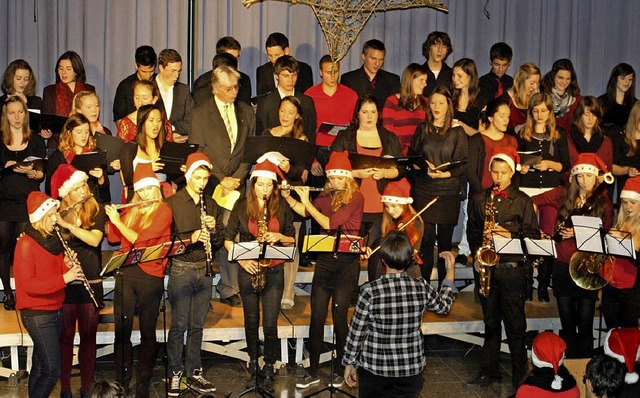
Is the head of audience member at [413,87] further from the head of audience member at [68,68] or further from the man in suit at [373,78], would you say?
the head of audience member at [68,68]

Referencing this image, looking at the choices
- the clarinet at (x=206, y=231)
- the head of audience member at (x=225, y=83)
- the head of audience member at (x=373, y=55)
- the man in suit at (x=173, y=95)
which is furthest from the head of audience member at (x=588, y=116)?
the clarinet at (x=206, y=231)

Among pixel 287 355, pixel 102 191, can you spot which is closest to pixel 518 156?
pixel 287 355

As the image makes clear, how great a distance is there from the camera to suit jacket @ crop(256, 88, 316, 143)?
8.63 m

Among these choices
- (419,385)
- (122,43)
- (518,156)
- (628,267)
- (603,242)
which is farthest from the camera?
(122,43)

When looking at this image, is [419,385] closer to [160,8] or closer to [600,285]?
[600,285]

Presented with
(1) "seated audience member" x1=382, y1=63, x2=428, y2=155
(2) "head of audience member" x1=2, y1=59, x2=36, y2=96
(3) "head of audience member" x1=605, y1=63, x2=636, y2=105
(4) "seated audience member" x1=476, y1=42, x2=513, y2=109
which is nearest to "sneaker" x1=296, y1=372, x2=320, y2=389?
(1) "seated audience member" x1=382, y1=63, x2=428, y2=155

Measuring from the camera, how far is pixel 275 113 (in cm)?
880

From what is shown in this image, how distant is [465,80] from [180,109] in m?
2.55

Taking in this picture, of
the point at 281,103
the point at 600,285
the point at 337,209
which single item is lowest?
the point at 600,285

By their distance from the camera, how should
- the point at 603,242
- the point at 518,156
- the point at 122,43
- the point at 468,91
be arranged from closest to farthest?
the point at 603,242 → the point at 518,156 → the point at 468,91 → the point at 122,43

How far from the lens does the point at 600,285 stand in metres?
7.46

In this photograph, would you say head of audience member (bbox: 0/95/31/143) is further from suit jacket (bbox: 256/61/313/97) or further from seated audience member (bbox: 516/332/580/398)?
seated audience member (bbox: 516/332/580/398)

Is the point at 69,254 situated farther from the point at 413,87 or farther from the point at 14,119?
the point at 413,87

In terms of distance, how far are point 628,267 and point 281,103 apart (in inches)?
119
